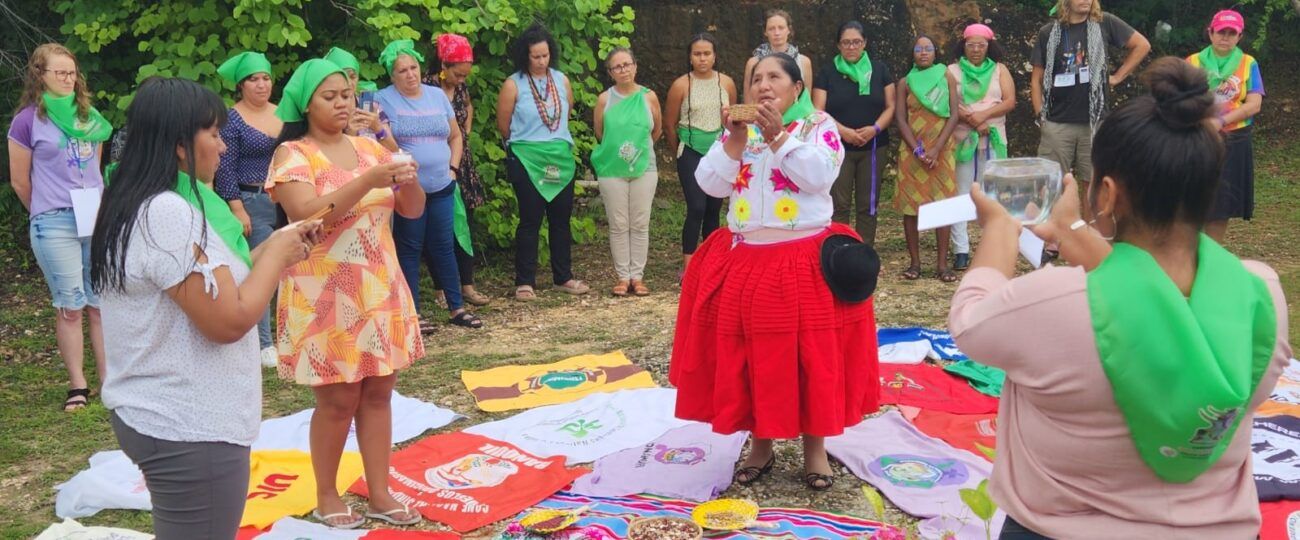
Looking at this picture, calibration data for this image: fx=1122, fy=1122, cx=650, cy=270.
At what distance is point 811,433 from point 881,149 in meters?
4.26

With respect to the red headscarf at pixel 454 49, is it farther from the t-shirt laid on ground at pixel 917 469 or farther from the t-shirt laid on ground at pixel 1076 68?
the t-shirt laid on ground at pixel 1076 68

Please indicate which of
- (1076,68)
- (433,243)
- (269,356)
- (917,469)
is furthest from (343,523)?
(1076,68)

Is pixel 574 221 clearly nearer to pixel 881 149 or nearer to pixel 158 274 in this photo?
pixel 881 149

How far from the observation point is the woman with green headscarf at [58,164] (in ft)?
16.9

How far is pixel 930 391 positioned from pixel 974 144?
2.91 m

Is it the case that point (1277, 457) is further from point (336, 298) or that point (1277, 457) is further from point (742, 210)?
point (336, 298)

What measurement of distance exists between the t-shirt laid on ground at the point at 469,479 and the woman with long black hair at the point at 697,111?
315 centimetres

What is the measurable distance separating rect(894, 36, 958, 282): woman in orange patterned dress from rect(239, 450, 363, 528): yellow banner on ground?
4.48 m

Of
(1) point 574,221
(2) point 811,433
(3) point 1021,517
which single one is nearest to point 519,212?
(1) point 574,221

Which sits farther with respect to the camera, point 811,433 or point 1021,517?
point 811,433

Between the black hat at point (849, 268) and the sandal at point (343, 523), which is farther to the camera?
the sandal at point (343, 523)

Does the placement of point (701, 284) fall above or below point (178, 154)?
below

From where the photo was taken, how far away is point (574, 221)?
27.3ft

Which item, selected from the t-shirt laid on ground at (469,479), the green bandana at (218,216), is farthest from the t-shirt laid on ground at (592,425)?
the green bandana at (218,216)
